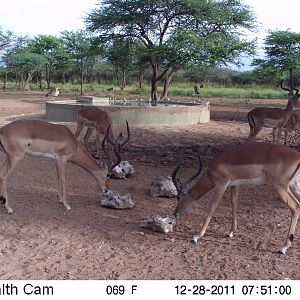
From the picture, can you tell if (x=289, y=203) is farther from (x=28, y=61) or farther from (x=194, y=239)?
(x=28, y=61)

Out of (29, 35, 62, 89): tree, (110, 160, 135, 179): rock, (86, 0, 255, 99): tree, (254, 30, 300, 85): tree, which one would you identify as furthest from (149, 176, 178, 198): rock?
(29, 35, 62, 89): tree

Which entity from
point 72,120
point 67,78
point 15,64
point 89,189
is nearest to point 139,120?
Result: point 72,120

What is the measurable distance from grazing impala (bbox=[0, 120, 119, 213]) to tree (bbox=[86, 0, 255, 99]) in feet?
54.9

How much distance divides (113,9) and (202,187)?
784 inches

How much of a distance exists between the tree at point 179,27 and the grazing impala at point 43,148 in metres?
16.7

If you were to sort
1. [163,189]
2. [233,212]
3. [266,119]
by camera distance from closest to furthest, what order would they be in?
1. [233,212]
2. [163,189]
3. [266,119]

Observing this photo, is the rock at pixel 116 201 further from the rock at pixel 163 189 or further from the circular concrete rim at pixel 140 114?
the circular concrete rim at pixel 140 114

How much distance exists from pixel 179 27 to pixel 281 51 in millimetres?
16518

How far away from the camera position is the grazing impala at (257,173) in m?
4.58

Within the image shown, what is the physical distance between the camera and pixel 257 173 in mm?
4719

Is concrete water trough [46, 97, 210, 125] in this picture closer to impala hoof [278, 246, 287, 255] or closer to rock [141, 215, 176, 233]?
rock [141, 215, 176, 233]

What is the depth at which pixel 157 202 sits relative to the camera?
20.7 feet

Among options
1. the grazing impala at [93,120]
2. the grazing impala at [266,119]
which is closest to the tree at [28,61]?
the grazing impala at [93,120]

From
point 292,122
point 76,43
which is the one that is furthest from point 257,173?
point 76,43
